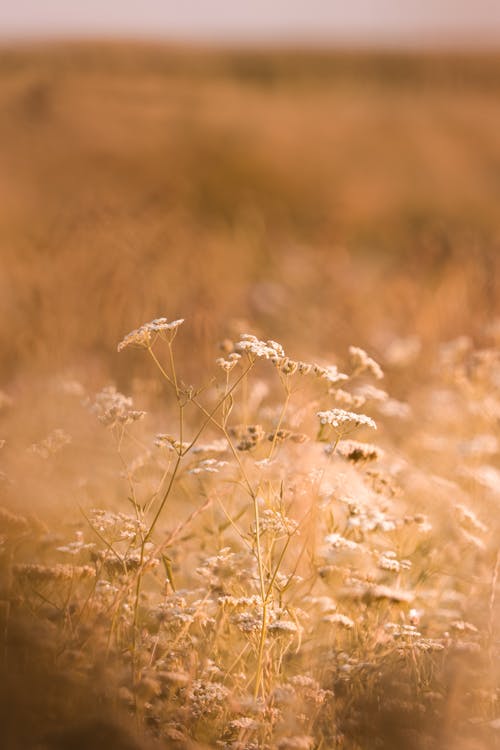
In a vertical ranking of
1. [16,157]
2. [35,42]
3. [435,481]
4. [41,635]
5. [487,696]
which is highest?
[35,42]

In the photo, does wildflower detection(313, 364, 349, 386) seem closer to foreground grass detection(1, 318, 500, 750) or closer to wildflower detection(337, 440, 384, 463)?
foreground grass detection(1, 318, 500, 750)

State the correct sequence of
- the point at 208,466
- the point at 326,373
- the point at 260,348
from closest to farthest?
1. the point at 260,348
2. the point at 326,373
3. the point at 208,466

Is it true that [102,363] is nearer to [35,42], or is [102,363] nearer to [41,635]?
[35,42]

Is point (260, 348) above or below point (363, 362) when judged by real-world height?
below

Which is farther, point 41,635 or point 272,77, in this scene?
point 272,77

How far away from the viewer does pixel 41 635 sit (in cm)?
108

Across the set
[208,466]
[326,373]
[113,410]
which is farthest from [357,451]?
[113,410]

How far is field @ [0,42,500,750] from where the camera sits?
51.0 inches

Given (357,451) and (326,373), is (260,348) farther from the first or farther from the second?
(357,451)

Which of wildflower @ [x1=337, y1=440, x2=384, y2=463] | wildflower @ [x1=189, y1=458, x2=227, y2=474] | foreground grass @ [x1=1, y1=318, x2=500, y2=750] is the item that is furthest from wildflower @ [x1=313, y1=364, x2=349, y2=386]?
wildflower @ [x1=189, y1=458, x2=227, y2=474]

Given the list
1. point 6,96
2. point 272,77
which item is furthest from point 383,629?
point 6,96

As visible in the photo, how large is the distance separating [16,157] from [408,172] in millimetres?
829

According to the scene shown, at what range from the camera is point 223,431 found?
1.55 metres

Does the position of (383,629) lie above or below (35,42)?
below
